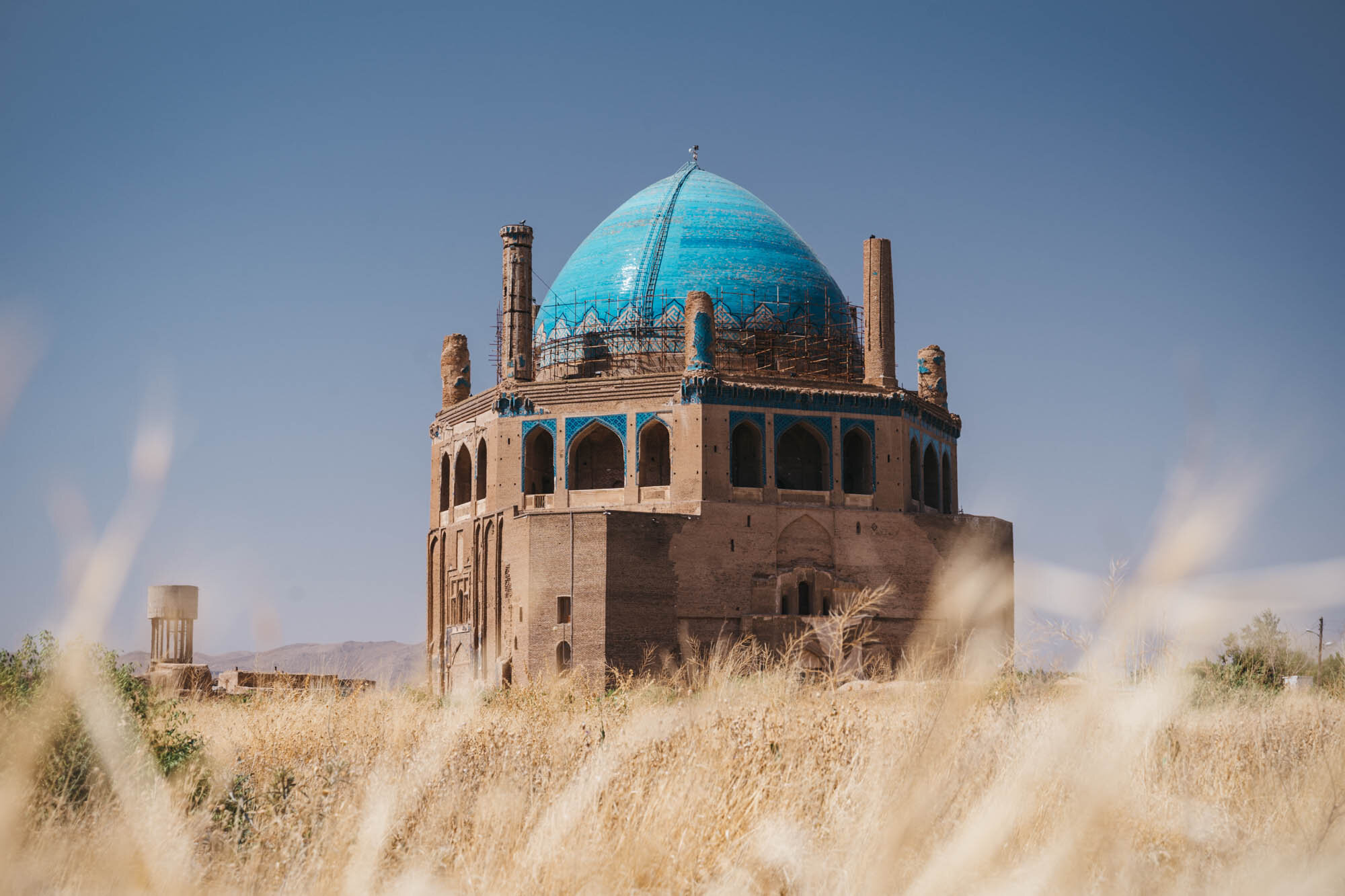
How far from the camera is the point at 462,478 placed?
104 ft

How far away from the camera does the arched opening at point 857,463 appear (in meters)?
28.8

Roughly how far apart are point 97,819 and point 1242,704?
913 centimetres

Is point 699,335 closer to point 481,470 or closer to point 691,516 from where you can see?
point 691,516

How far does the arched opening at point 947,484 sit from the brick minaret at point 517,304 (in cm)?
960

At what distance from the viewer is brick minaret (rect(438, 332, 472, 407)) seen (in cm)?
3281

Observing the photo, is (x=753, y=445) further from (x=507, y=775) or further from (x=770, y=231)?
(x=507, y=775)

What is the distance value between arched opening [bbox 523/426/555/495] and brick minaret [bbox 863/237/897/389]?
22.2 ft

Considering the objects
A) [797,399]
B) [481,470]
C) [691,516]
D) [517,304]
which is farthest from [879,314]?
[481,470]

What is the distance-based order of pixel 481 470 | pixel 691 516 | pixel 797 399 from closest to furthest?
1. pixel 691 516
2. pixel 797 399
3. pixel 481 470

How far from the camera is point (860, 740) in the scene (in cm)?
766

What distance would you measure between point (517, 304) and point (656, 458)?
442 cm

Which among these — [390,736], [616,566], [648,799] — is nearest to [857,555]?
[616,566]

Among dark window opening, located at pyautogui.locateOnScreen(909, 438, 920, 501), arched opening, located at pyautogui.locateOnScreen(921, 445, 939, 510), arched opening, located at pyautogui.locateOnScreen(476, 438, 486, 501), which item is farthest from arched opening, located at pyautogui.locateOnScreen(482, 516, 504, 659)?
arched opening, located at pyautogui.locateOnScreen(921, 445, 939, 510)

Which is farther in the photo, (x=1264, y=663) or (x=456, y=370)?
(x=456, y=370)
